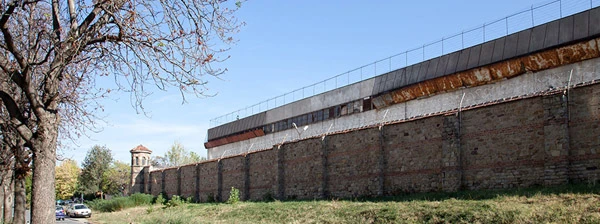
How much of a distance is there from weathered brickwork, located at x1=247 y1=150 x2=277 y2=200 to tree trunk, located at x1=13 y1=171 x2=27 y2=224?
48.0 feet

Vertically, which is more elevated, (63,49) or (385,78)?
(385,78)

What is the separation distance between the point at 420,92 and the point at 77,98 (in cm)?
2326

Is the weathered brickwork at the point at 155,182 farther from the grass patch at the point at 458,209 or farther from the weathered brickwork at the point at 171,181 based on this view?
the grass patch at the point at 458,209

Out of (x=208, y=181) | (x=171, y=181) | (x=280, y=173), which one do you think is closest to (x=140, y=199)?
(x=171, y=181)

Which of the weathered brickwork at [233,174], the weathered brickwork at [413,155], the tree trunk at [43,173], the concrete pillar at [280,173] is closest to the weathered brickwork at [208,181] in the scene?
the weathered brickwork at [233,174]

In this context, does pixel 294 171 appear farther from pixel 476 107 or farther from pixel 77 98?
pixel 77 98

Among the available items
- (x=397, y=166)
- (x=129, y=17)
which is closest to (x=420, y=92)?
(x=397, y=166)

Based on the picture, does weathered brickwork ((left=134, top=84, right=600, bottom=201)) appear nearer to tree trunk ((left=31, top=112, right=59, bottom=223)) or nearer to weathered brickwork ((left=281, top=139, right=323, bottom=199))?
weathered brickwork ((left=281, top=139, right=323, bottom=199))

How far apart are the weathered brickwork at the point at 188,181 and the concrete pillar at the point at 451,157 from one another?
25.8 meters

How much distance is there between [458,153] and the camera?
20.8 meters

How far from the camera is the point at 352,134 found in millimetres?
26234

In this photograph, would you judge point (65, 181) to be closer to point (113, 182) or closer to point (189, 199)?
point (113, 182)

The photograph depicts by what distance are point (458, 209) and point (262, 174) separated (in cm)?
1778

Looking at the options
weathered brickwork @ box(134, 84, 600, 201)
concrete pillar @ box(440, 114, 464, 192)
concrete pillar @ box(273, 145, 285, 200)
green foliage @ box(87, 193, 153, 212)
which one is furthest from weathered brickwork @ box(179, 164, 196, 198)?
concrete pillar @ box(440, 114, 464, 192)
